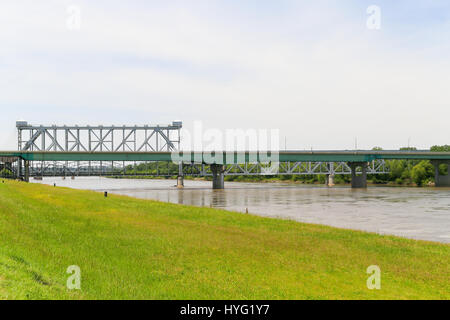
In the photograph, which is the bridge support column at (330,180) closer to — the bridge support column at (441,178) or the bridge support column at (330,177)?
the bridge support column at (330,177)

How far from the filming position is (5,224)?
2141 centimetres

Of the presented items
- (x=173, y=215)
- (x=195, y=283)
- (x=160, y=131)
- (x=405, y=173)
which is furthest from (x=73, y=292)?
(x=405, y=173)

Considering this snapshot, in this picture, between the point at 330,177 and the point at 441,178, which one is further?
the point at 330,177

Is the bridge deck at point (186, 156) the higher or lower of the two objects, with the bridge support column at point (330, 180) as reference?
higher

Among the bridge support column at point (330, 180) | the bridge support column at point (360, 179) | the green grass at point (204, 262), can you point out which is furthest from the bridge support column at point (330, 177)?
the green grass at point (204, 262)

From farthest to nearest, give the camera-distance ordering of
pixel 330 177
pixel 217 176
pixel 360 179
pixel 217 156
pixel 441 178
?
pixel 330 177 < pixel 441 178 < pixel 360 179 < pixel 217 176 < pixel 217 156

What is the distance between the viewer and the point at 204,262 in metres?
17.7

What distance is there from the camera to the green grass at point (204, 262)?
43.3 ft

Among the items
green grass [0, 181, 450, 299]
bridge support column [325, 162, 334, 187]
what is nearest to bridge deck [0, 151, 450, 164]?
bridge support column [325, 162, 334, 187]

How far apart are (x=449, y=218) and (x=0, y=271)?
4588 cm

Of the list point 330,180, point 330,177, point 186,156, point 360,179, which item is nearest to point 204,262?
point 186,156

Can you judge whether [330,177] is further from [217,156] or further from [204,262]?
[204,262]

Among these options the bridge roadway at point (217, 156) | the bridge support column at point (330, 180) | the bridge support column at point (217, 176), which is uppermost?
the bridge roadway at point (217, 156)

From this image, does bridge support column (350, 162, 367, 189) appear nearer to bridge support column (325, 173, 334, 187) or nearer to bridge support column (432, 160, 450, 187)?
bridge support column (432, 160, 450, 187)
